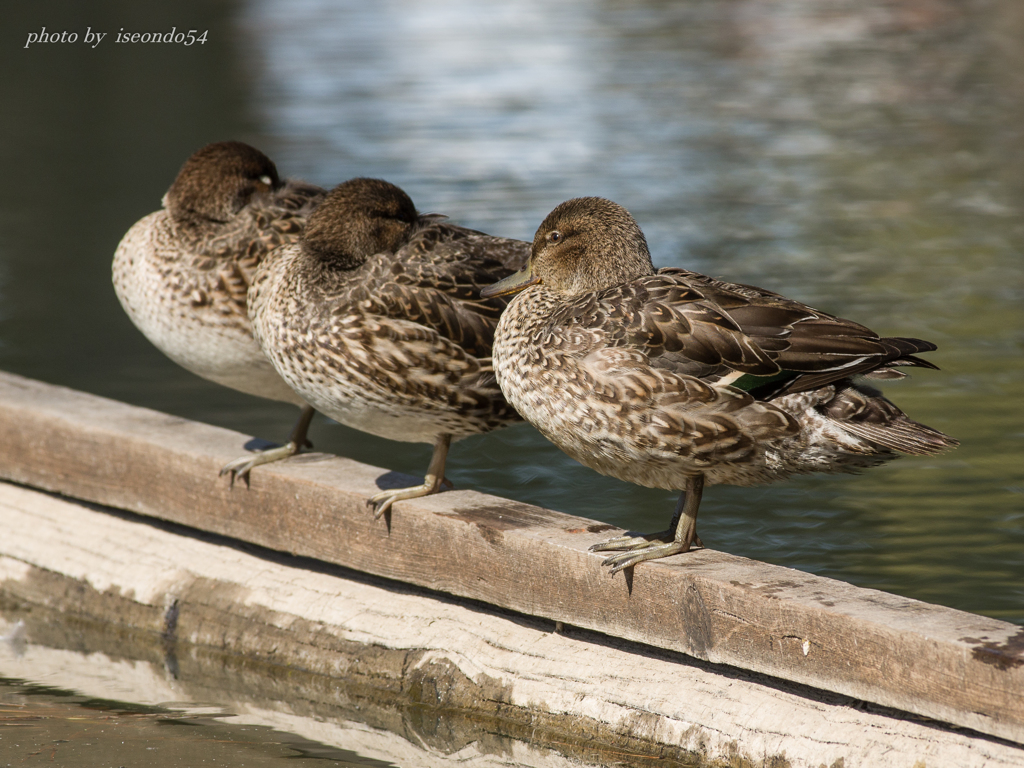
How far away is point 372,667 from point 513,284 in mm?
1328

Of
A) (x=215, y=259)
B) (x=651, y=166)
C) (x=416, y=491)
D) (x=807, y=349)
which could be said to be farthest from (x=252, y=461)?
(x=651, y=166)

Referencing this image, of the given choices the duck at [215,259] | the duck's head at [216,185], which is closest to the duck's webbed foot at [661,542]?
the duck at [215,259]

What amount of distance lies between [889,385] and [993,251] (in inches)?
124

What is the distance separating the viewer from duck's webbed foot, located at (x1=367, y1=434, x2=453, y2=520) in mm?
4562

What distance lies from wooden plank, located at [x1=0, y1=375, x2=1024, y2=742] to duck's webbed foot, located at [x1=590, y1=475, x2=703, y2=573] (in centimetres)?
5

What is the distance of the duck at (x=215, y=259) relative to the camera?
529cm

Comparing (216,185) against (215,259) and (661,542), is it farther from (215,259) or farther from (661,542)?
(661,542)

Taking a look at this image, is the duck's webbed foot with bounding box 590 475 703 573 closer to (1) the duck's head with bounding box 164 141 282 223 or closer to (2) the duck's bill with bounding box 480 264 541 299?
(2) the duck's bill with bounding box 480 264 541 299

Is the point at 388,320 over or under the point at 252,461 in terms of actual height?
over

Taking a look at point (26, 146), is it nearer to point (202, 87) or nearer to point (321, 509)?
point (202, 87)

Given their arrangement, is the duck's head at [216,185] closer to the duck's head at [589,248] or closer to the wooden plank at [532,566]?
the wooden plank at [532,566]

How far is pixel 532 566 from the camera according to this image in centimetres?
418

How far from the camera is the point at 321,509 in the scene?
476 centimetres

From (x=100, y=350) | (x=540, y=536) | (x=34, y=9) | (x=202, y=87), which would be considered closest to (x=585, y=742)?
(x=540, y=536)
